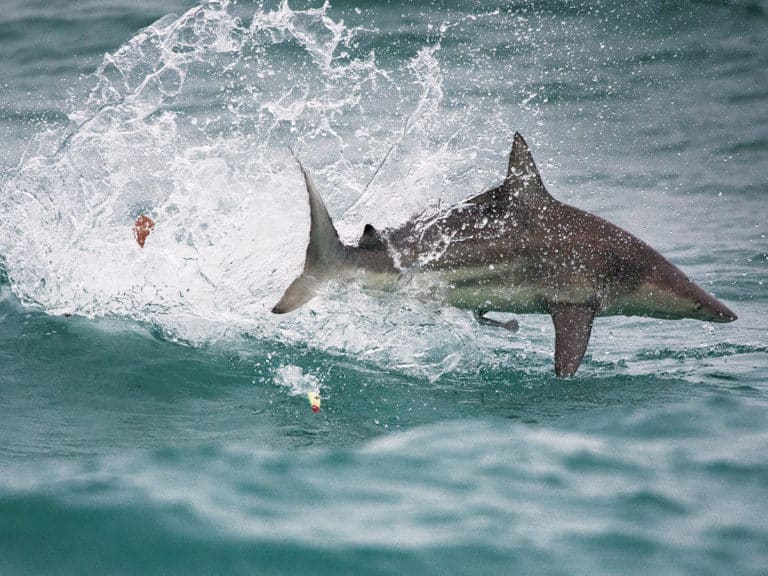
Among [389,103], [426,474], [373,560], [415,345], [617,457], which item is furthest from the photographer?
[389,103]

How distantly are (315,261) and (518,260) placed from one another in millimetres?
1179

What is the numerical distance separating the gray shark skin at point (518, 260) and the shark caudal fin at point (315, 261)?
6cm

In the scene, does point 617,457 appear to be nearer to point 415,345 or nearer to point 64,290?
point 415,345

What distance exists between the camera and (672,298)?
532 centimetres

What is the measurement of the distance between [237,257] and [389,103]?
21.3ft

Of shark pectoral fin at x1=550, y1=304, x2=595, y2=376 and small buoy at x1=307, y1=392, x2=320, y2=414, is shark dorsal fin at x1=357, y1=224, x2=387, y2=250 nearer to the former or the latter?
small buoy at x1=307, y1=392, x2=320, y2=414

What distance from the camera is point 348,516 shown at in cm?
321

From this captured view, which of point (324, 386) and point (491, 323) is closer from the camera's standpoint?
point (324, 386)

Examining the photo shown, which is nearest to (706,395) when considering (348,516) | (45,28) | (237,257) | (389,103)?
(348,516)

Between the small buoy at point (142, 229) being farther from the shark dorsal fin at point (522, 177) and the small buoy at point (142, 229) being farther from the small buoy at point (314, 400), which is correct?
the shark dorsal fin at point (522, 177)

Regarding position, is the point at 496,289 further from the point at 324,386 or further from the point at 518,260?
the point at 324,386

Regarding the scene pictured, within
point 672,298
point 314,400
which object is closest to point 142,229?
point 314,400

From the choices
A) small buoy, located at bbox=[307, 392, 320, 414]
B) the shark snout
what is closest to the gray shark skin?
the shark snout

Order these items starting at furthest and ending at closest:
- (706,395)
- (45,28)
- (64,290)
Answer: (45,28), (64,290), (706,395)
